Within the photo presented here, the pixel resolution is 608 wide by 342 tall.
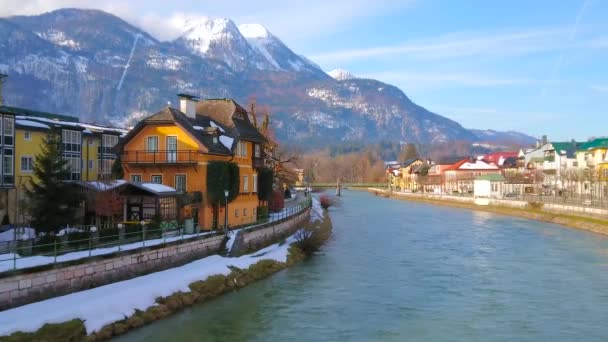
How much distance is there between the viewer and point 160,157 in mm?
38812

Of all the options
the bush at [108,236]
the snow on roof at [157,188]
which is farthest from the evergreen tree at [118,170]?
the bush at [108,236]

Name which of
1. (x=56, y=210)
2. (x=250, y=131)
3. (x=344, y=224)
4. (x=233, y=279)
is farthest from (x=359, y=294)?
(x=344, y=224)

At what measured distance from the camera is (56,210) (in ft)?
102

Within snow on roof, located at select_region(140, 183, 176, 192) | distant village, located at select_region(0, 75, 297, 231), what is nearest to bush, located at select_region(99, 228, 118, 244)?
distant village, located at select_region(0, 75, 297, 231)

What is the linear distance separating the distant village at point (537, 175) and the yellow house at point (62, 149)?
52.0 meters

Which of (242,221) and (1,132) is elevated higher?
(1,132)

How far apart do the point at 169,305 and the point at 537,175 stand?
9802 cm

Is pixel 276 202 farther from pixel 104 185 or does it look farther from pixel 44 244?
pixel 44 244

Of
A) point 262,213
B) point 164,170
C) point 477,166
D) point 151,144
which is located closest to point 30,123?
point 151,144

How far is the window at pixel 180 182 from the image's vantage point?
126ft

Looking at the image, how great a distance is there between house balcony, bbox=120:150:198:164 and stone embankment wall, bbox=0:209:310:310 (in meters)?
5.94

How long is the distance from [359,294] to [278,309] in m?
4.73

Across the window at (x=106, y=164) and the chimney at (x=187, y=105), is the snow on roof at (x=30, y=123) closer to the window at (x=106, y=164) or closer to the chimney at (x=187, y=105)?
the window at (x=106, y=164)

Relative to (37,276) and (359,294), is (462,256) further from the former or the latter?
(37,276)
